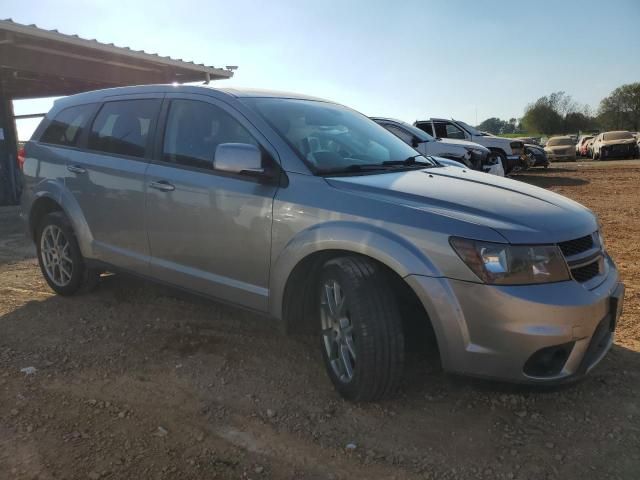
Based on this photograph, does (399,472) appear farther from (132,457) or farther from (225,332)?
(225,332)

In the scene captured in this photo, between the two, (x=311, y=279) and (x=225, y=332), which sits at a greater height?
(x=311, y=279)

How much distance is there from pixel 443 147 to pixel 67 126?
871 centimetres

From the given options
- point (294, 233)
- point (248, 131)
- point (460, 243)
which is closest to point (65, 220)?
point (248, 131)

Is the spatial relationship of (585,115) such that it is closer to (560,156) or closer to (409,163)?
(560,156)

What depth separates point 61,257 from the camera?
4.78 metres

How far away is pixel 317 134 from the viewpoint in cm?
354

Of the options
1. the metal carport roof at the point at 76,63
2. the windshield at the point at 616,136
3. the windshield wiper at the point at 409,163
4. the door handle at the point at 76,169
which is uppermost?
the metal carport roof at the point at 76,63

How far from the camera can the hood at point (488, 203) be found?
8.54ft

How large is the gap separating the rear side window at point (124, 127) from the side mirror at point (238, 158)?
1.08 m

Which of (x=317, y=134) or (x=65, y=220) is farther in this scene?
(x=65, y=220)

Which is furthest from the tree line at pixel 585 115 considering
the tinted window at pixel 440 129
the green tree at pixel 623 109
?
the tinted window at pixel 440 129

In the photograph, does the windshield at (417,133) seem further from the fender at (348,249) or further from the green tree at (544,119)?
the green tree at (544,119)

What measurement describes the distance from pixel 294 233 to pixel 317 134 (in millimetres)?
813

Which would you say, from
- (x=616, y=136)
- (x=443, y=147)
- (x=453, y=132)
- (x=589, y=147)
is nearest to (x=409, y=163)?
(x=443, y=147)
